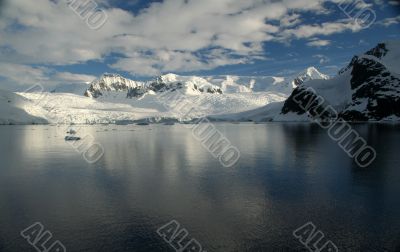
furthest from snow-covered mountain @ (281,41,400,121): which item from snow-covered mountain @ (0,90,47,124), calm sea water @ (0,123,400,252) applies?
snow-covered mountain @ (0,90,47,124)

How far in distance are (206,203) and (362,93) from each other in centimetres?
14635

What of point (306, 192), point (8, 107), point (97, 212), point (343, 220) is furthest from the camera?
point (8, 107)

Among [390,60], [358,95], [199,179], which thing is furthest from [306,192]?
[390,60]

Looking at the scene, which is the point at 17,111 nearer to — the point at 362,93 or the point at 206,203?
the point at 362,93

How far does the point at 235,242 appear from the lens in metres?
13.2

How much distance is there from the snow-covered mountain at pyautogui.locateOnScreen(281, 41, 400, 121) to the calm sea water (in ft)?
383

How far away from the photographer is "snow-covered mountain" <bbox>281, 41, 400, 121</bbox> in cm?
13462

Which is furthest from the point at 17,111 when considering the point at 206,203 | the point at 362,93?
the point at 206,203

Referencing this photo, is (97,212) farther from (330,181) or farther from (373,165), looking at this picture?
(373,165)

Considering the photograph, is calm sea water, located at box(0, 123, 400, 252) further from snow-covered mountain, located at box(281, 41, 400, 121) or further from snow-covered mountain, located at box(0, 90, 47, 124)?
snow-covered mountain, located at box(0, 90, 47, 124)

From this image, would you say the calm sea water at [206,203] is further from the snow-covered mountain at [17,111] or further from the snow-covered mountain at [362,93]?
the snow-covered mountain at [17,111]

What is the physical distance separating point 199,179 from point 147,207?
7.57 m

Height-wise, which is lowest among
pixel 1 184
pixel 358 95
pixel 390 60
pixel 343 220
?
pixel 343 220

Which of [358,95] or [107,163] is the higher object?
[358,95]
